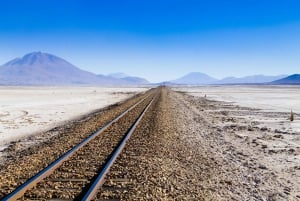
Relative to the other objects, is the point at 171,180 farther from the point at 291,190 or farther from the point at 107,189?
the point at 291,190

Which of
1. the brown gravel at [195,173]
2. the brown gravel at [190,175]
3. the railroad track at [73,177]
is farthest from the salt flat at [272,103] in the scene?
the railroad track at [73,177]

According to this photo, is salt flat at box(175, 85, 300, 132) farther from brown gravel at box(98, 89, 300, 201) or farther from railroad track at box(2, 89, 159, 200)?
railroad track at box(2, 89, 159, 200)

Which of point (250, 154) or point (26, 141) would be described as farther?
point (26, 141)

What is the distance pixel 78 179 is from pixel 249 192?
143 inches

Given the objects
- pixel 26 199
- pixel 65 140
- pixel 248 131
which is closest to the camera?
pixel 26 199

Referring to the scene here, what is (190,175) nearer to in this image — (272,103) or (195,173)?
(195,173)

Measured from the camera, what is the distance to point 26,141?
1308 cm

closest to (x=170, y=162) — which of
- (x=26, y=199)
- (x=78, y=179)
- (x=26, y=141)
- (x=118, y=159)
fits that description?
(x=118, y=159)

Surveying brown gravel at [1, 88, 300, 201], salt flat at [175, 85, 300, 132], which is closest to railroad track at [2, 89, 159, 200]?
brown gravel at [1, 88, 300, 201]

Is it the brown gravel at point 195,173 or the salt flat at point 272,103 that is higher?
the brown gravel at point 195,173

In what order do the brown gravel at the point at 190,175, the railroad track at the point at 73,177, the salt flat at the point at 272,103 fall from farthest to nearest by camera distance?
the salt flat at the point at 272,103
the brown gravel at the point at 190,175
the railroad track at the point at 73,177

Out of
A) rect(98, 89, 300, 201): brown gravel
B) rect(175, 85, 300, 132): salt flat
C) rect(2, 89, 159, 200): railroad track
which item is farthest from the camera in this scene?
rect(175, 85, 300, 132): salt flat

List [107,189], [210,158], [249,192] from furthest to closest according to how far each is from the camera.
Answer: [210,158], [249,192], [107,189]

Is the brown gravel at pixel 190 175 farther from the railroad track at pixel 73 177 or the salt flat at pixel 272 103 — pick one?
the salt flat at pixel 272 103
